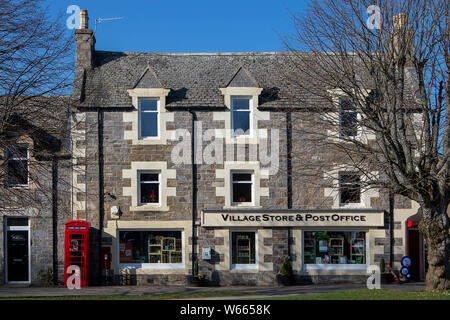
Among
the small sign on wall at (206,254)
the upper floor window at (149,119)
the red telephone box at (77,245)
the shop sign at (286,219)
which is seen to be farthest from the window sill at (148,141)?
the small sign on wall at (206,254)

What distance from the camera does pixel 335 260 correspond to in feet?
73.7

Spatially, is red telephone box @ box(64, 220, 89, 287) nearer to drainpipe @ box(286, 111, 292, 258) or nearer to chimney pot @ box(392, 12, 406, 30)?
drainpipe @ box(286, 111, 292, 258)

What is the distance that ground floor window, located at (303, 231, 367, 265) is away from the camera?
22.4 m

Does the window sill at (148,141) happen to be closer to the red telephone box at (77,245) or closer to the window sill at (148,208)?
the window sill at (148,208)

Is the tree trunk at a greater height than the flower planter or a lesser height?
greater

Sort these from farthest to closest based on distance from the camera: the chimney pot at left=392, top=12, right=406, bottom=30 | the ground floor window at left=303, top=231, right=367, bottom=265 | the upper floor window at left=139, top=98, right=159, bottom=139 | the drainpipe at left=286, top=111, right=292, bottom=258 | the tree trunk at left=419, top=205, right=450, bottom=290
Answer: the upper floor window at left=139, top=98, right=159, bottom=139 < the ground floor window at left=303, top=231, right=367, bottom=265 < the drainpipe at left=286, top=111, right=292, bottom=258 < the chimney pot at left=392, top=12, right=406, bottom=30 < the tree trunk at left=419, top=205, right=450, bottom=290

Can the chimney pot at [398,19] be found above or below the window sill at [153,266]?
above

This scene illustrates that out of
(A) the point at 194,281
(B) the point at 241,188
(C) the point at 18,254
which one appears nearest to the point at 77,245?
(C) the point at 18,254

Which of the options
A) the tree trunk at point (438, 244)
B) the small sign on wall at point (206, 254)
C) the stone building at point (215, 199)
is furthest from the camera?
the stone building at point (215, 199)

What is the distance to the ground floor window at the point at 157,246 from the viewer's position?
73.0ft

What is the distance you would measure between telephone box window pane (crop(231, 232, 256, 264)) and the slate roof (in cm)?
503

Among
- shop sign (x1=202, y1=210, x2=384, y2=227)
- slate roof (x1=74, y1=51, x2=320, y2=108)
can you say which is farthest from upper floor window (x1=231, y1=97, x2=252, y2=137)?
shop sign (x1=202, y1=210, x2=384, y2=227)

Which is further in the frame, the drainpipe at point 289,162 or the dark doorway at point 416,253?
the dark doorway at point 416,253

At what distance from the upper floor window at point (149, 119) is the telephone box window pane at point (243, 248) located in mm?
5035
